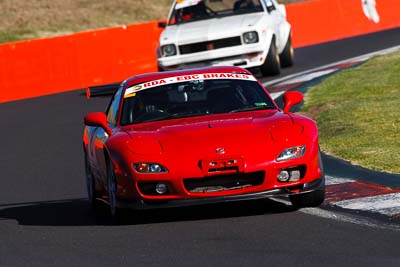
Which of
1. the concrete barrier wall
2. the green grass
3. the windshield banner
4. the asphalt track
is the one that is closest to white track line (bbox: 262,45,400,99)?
the green grass

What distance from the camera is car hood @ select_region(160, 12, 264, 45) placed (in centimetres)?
2327

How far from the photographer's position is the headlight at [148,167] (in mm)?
9398

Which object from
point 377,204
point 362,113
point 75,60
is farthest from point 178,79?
point 75,60

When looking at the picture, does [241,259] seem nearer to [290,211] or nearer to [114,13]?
[290,211]

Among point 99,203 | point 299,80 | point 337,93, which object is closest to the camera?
point 99,203

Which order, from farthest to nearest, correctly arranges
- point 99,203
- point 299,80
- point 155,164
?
point 299,80 → point 99,203 → point 155,164

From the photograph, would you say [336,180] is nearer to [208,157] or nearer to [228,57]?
[208,157]

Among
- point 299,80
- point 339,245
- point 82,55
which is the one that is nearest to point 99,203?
point 339,245

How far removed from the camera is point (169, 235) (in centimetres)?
904

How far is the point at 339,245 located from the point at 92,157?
3.51 m

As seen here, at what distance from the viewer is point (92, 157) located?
11.1m

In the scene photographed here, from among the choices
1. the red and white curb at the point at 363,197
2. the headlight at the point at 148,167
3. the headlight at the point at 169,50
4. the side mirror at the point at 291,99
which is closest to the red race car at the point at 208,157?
the headlight at the point at 148,167

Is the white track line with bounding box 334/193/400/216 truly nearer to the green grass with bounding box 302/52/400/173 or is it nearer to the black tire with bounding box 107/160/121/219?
the green grass with bounding box 302/52/400/173

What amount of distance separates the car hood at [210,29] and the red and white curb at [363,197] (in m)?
12.3
